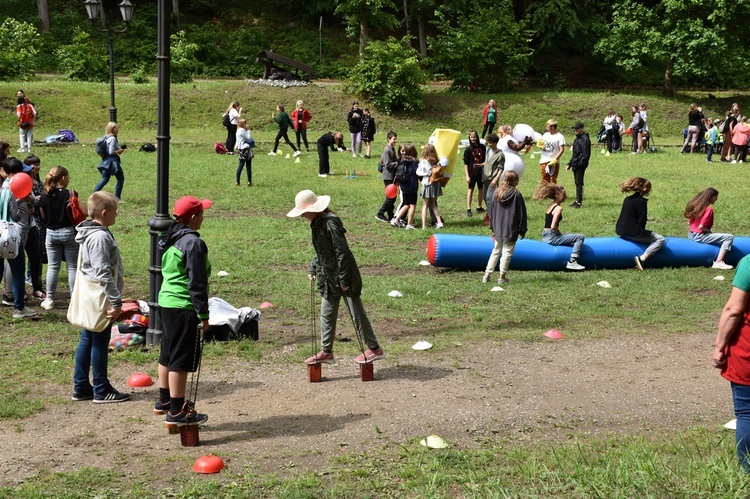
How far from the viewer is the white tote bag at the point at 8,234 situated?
9969 millimetres

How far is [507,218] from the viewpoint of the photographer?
40.3 feet

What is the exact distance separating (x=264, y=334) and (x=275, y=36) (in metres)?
40.8

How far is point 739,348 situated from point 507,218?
22.9ft

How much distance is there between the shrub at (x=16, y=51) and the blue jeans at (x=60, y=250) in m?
26.9

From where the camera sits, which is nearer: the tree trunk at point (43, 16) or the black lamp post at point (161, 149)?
the black lamp post at point (161, 149)

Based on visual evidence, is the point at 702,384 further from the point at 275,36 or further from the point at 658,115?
the point at 275,36

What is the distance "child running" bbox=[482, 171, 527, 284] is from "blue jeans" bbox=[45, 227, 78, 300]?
5.64m

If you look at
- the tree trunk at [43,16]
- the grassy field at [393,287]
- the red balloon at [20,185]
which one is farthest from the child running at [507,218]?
the tree trunk at [43,16]

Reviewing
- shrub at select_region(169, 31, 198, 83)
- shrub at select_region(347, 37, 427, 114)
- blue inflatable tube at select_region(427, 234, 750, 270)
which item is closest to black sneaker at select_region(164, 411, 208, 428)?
blue inflatable tube at select_region(427, 234, 750, 270)

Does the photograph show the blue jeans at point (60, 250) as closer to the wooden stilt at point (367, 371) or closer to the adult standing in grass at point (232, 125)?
the wooden stilt at point (367, 371)

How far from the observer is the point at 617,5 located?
133 ft

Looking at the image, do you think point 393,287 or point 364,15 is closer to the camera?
point 393,287

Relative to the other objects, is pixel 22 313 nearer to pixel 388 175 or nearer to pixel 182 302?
pixel 182 302

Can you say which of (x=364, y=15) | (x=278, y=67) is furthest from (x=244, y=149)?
(x=364, y=15)
